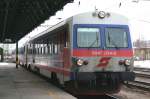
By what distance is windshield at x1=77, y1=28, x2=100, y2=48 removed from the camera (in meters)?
16.4

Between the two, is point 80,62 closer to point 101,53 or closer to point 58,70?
point 101,53

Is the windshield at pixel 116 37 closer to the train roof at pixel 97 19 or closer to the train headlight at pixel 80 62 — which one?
the train roof at pixel 97 19

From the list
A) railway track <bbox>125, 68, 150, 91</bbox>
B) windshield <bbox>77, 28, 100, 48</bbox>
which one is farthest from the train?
railway track <bbox>125, 68, 150, 91</bbox>

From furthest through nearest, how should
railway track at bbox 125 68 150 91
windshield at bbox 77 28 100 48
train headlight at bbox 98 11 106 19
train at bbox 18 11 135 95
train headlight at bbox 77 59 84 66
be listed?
railway track at bbox 125 68 150 91 < train headlight at bbox 98 11 106 19 < windshield at bbox 77 28 100 48 < train at bbox 18 11 135 95 < train headlight at bbox 77 59 84 66

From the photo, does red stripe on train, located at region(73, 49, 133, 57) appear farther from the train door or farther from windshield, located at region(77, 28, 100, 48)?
the train door

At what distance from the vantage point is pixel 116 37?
16703mm

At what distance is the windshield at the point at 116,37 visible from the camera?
1658cm

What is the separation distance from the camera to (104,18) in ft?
55.2

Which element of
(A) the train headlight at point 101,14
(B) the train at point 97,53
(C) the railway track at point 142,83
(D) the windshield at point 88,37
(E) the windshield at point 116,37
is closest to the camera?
(B) the train at point 97,53

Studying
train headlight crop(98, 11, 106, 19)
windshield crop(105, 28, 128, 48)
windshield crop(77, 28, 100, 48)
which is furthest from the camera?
train headlight crop(98, 11, 106, 19)

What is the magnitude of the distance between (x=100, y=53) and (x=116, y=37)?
96 centimetres

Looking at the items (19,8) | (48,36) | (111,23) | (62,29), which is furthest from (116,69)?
(19,8)

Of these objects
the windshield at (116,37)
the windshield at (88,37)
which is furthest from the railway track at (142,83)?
the windshield at (88,37)

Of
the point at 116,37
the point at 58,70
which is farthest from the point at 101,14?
the point at 58,70
